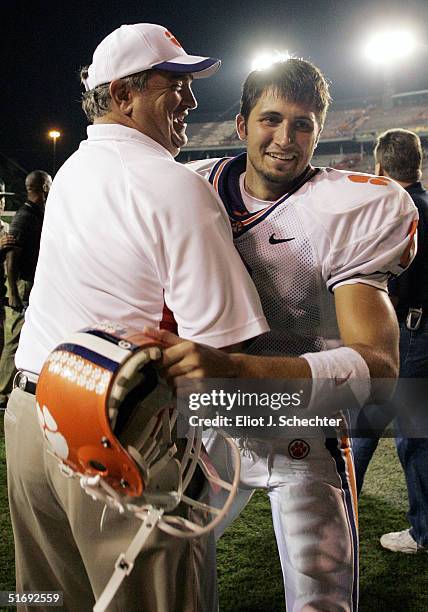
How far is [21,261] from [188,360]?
3.67 m

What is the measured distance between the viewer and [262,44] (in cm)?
2495

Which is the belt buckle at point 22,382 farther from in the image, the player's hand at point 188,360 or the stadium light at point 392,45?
the stadium light at point 392,45

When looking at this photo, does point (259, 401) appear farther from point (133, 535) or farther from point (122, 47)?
point (122, 47)

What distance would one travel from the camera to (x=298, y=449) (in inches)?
63.2

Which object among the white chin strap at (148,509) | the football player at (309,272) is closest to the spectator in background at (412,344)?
the football player at (309,272)

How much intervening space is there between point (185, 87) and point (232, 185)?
0.40 m

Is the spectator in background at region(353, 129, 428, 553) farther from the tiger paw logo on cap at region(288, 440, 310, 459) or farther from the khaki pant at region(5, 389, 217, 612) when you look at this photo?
the khaki pant at region(5, 389, 217, 612)

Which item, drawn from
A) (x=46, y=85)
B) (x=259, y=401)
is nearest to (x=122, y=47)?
(x=259, y=401)

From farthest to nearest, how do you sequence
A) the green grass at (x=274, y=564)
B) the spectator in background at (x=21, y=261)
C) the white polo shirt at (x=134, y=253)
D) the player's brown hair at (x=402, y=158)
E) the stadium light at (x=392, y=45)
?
1. the stadium light at (x=392, y=45)
2. the spectator in background at (x=21, y=261)
3. the player's brown hair at (x=402, y=158)
4. the green grass at (x=274, y=564)
5. the white polo shirt at (x=134, y=253)

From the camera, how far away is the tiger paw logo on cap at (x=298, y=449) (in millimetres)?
1604

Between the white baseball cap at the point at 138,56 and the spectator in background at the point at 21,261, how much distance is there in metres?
3.11

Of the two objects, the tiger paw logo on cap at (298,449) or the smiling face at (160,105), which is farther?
the tiger paw logo on cap at (298,449)

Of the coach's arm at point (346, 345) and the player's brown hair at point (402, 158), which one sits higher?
the player's brown hair at point (402, 158)

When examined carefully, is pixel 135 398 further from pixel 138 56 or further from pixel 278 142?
pixel 278 142
